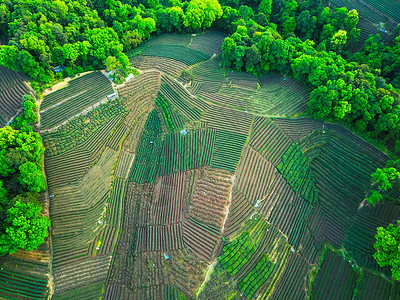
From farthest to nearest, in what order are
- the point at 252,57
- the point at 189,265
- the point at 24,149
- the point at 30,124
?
1. the point at 252,57
2. the point at 30,124
3. the point at 24,149
4. the point at 189,265

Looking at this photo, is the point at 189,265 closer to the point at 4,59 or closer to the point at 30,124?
the point at 30,124

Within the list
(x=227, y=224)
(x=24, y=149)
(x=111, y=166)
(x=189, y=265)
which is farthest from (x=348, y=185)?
(x=24, y=149)

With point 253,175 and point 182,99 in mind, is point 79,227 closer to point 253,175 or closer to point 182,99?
point 253,175

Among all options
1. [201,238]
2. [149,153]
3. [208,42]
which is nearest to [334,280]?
[201,238]

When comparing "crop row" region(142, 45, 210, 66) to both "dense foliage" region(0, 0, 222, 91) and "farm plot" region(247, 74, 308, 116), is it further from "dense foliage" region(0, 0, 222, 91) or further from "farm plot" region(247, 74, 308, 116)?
"farm plot" region(247, 74, 308, 116)

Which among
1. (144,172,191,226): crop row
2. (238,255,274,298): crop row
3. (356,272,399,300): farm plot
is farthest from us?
(144,172,191,226): crop row

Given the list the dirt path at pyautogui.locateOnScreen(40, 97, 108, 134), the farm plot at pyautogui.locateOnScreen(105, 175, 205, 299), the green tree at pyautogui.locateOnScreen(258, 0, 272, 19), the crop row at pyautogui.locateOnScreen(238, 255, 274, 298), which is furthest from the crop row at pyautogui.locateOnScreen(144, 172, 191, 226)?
the green tree at pyautogui.locateOnScreen(258, 0, 272, 19)
